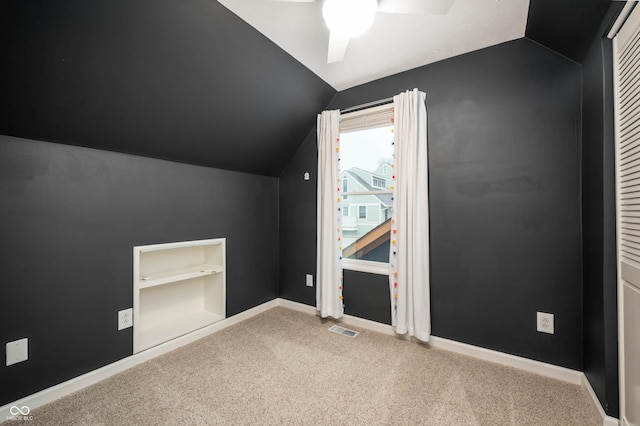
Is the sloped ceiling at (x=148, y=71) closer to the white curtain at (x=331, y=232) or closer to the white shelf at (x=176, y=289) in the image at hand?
the white curtain at (x=331, y=232)

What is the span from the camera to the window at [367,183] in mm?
2623

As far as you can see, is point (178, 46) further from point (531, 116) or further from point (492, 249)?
point (492, 249)

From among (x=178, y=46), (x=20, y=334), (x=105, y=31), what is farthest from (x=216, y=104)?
(x=20, y=334)

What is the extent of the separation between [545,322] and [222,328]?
2700 mm

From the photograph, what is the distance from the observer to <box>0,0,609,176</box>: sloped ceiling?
1.33 meters

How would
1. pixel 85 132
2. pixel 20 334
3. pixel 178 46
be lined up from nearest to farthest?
1. pixel 20 334
2. pixel 178 46
3. pixel 85 132

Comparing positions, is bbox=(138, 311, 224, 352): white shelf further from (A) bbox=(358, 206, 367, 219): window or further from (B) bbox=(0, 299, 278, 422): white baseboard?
(A) bbox=(358, 206, 367, 219): window

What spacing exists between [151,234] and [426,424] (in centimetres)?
229

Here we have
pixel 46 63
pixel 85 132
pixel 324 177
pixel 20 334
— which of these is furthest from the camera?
pixel 324 177

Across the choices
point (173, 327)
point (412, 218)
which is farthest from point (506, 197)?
point (173, 327)

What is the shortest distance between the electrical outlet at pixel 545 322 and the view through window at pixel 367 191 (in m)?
1.21

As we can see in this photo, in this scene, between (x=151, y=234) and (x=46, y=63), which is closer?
(x=46, y=63)

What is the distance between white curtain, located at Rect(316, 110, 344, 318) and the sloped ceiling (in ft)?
1.93

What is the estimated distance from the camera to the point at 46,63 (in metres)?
1.40
